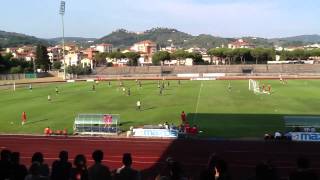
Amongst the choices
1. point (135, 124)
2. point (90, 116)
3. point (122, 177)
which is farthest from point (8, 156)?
point (135, 124)

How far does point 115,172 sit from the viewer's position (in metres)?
9.02

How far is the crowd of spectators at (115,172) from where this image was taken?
25.7 feet

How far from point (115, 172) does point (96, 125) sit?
71.7 ft

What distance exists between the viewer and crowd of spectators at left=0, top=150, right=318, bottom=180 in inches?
309

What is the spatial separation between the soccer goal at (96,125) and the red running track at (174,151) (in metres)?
2.09

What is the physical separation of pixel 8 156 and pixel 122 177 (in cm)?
276

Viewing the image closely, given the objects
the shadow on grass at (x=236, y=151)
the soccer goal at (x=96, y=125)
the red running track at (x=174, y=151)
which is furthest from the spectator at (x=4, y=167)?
the soccer goal at (x=96, y=125)

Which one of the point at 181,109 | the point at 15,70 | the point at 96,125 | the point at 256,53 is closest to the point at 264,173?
the point at 96,125

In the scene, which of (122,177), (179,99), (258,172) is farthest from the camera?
(179,99)

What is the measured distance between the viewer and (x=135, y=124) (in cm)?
3388

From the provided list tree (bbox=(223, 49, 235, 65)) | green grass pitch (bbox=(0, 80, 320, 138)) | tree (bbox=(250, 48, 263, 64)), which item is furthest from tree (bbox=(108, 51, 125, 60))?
green grass pitch (bbox=(0, 80, 320, 138))

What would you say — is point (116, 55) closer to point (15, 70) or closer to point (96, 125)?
point (15, 70)

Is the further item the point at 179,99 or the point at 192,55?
the point at 192,55

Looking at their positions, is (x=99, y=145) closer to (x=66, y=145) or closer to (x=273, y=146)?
(x=66, y=145)
